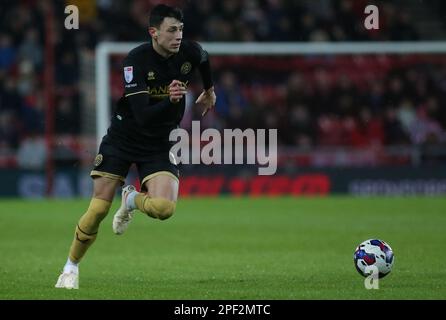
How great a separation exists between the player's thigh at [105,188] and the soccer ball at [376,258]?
7.08 ft

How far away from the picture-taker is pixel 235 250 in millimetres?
12836

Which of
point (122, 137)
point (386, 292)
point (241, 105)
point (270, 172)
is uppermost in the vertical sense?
point (241, 105)

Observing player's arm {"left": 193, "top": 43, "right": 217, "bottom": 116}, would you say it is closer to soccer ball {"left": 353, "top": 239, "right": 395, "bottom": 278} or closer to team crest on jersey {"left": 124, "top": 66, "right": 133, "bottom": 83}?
team crest on jersey {"left": 124, "top": 66, "right": 133, "bottom": 83}

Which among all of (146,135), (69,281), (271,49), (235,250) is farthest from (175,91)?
(271,49)

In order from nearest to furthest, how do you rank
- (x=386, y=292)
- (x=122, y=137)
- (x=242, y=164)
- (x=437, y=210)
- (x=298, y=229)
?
(x=386, y=292)
(x=122, y=137)
(x=298, y=229)
(x=437, y=210)
(x=242, y=164)

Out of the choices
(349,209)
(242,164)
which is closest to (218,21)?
(242,164)

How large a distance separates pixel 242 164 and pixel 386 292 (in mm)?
13540

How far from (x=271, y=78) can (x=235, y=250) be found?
1166cm

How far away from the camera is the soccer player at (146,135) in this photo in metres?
8.75

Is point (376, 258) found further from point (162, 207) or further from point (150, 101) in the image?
point (150, 101)

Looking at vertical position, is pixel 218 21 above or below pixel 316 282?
above

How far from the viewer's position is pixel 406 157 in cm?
2341

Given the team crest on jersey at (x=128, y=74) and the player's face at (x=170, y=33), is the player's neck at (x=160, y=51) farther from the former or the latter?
the team crest on jersey at (x=128, y=74)

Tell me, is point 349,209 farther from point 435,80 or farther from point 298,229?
point 435,80
